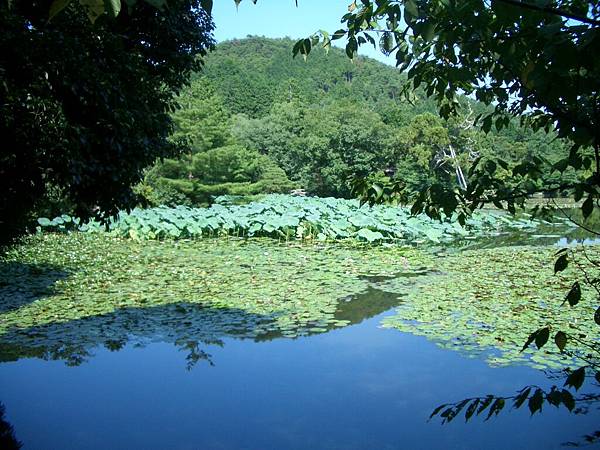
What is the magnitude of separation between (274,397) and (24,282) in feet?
15.1

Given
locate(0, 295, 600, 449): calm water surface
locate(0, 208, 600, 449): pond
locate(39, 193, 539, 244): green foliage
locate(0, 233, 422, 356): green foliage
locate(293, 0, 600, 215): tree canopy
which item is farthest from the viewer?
locate(39, 193, 539, 244): green foliage

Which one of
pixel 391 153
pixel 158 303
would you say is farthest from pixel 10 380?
pixel 391 153

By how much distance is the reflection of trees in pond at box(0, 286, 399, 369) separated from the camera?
473 cm

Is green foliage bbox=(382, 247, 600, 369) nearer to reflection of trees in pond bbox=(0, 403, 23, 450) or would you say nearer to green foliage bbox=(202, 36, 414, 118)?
reflection of trees in pond bbox=(0, 403, 23, 450)

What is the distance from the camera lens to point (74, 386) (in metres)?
4.15

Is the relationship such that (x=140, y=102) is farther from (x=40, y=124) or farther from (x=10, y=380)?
(x=10, y=380)

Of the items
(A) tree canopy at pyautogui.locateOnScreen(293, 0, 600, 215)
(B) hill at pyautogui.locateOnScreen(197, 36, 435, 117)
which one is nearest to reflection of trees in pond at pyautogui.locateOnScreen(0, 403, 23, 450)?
(A) tree canopy at pyautogui.locateOnScreen(293, 0, 600, 215)

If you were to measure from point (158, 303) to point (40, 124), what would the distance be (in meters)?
2.96

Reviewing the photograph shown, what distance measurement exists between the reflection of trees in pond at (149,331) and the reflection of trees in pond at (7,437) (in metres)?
1.06

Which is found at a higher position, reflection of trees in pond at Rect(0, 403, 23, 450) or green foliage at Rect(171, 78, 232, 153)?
green foliage at Rect(171, 78, 232, 153)

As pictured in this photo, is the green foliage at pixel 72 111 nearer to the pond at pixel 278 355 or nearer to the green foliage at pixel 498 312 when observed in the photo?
the pond at pixel 278 355

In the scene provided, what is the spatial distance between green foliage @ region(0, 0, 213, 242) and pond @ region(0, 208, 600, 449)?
1252mm

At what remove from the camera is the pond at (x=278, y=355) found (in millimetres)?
3379

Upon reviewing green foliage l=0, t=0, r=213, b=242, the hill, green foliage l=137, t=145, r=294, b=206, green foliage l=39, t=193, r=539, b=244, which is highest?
the hill
